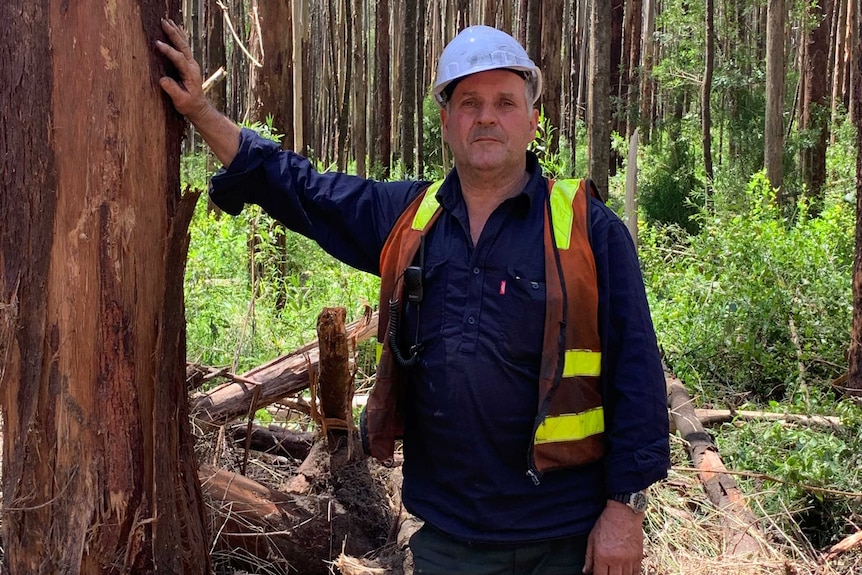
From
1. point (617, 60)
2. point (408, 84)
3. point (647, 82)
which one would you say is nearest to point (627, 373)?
point (408, 84)

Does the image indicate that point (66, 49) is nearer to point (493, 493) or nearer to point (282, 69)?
point (493, 493)

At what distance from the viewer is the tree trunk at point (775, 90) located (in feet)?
33.8

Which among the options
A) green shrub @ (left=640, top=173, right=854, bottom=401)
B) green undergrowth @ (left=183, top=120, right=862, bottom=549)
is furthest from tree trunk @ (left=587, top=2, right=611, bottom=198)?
green shrub @ (left=640, top=173, right=854, bottom=401)

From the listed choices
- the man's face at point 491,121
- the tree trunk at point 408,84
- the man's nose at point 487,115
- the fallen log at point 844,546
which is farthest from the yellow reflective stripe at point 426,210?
the tree trunk at point 408,84

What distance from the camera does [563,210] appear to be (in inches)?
91.3

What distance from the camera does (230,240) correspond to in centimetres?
777

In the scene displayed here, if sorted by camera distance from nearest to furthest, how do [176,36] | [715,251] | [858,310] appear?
[176,36] < [858,310] < [715,251]

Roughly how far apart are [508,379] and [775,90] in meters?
9.38

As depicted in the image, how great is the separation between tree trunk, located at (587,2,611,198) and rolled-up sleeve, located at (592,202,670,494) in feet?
18.4

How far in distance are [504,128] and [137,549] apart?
1529mm

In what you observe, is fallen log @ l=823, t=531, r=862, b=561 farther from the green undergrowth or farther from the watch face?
the watch face

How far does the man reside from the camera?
7.33 ft

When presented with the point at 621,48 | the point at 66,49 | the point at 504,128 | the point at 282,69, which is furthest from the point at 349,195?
the point at 621,48

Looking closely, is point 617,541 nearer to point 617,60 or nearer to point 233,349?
point 233,349
